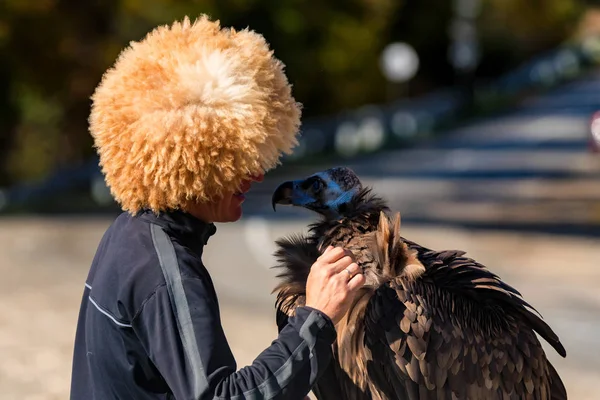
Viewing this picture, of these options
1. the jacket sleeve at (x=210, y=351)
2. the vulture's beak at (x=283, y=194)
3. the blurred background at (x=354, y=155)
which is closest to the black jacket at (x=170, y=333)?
the jacket sleeve at (x=210, y=351)

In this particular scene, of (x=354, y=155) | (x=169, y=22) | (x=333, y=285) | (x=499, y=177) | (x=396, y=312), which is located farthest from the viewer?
(x=354, y=155)

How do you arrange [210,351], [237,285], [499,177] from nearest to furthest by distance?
[210,351]
[237,285]
[499,177]

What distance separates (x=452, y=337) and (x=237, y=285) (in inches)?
345

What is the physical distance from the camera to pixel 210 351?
8.60ft

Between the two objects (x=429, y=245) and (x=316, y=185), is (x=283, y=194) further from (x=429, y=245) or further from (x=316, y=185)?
(x=429, y=245)

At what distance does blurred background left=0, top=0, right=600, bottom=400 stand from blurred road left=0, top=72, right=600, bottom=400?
3cm

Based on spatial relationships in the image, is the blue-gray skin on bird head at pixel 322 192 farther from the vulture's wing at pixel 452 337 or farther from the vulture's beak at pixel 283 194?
the vulture's wing at pixel 452 337

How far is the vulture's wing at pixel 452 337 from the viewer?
3357 mm

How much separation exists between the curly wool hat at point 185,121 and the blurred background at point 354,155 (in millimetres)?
1448

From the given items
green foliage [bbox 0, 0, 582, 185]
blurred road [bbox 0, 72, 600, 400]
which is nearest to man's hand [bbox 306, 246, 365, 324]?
blurred road [bbox 0, 72, 600, 400]

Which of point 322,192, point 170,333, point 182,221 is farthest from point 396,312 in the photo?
point 170,333

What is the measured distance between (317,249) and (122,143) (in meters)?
0.82

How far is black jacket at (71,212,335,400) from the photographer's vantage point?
2635 mm

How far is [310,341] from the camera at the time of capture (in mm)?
2730
